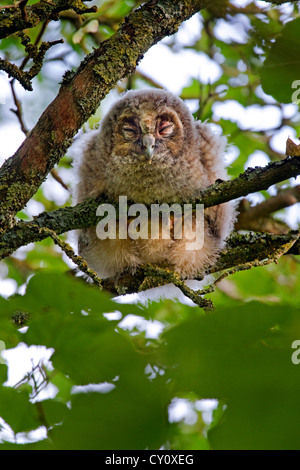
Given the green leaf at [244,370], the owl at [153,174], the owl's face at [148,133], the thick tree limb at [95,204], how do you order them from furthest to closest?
the owl's face at [148,133] < the owl at [153,174] < the thick tree limb at [95,204] < the green leaf at [244,370]

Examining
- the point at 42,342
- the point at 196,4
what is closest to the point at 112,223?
the point at 196,4

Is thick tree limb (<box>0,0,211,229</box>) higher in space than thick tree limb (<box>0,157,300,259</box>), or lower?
higher

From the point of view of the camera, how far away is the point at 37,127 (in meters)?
1.92

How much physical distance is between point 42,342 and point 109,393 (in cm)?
43

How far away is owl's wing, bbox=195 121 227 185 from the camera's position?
312 cm

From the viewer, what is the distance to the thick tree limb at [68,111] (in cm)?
185

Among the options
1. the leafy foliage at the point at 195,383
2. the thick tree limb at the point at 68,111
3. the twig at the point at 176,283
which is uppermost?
the thick tree limb at the point at 68,111

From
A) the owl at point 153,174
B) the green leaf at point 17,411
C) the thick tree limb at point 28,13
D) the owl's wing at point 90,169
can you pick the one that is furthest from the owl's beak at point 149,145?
the green leaf at point 17,411

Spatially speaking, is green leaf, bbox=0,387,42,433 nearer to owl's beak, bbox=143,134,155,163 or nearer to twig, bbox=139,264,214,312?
twig, bbox=139,264,214,312

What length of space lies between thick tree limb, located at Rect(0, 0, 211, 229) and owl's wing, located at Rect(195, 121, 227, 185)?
114 centimetres

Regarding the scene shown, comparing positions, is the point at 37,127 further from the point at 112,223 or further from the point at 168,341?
the point at 168,341

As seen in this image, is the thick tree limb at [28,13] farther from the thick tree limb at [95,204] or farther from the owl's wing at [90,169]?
the owl's wing at [90,169]

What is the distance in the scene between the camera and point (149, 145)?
2.98m

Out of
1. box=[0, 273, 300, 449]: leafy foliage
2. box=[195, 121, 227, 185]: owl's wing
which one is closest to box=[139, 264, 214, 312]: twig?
box=[0, 273, 300, 449]: leafy foliage
